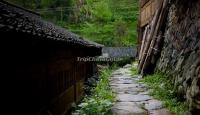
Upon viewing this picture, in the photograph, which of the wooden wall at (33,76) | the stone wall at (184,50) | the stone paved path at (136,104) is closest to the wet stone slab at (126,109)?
the stone paved path at (136,104)

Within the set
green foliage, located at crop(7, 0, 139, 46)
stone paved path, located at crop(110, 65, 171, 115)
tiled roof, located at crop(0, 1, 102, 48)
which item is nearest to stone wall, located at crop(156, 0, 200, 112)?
stone paved path, located at crop(110, 65, 171, 115)

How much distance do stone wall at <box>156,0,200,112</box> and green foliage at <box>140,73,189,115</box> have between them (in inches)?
9.5

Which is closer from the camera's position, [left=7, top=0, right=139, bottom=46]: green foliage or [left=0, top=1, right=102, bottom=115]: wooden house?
[left=0, top=1, right=102, bottom=115]: wooden house

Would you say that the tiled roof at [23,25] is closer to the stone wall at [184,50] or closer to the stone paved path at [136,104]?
the stone paved path at [136,104]

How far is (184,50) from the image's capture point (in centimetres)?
1000

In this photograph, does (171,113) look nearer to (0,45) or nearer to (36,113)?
(36,113)

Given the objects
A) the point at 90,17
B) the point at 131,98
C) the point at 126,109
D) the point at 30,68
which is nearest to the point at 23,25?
the point at 30,68

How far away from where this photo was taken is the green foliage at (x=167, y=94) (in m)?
8.01

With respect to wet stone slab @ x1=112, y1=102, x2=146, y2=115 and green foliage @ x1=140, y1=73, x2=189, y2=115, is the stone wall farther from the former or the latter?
wet stone slab @ x1=112, y1=102, x2=146, y2=115

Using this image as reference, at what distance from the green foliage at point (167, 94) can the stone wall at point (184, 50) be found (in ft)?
0.80

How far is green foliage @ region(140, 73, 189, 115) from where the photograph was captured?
8.01 m

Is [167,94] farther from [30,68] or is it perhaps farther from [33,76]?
[30,68]

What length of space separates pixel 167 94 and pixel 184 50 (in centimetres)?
160

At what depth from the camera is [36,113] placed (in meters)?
6.21
